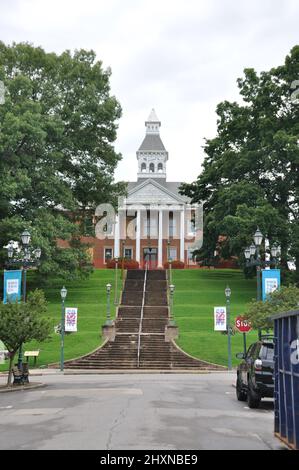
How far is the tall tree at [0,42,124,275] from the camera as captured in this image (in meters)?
48.9

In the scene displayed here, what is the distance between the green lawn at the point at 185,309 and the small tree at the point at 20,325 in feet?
9.99

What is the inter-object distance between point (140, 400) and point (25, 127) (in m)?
34.3

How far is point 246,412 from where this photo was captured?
15.5 metres

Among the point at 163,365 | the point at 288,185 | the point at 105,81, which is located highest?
the point at 105,81

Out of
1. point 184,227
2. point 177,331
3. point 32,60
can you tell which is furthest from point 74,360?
point 184,227

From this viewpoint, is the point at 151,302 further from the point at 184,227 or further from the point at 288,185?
the point at 184,227

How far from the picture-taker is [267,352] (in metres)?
15.8

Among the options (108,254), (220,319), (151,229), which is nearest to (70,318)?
(220,319)

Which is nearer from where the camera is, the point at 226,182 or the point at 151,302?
the point at 151,302

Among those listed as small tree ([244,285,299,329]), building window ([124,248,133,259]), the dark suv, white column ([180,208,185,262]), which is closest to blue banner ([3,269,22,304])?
small tree ([244,285,299,329])

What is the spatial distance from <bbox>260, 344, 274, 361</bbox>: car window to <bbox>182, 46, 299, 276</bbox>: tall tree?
34.2 metres

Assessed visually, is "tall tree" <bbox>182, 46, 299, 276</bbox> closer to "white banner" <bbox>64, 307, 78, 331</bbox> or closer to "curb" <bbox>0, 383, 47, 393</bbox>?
"white banner" <bbox>64, 307, 78, 331</bbox>

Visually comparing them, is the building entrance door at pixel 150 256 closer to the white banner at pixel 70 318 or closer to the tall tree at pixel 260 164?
the tall tree at pixel 260 164

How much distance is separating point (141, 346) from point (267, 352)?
2346 cm
